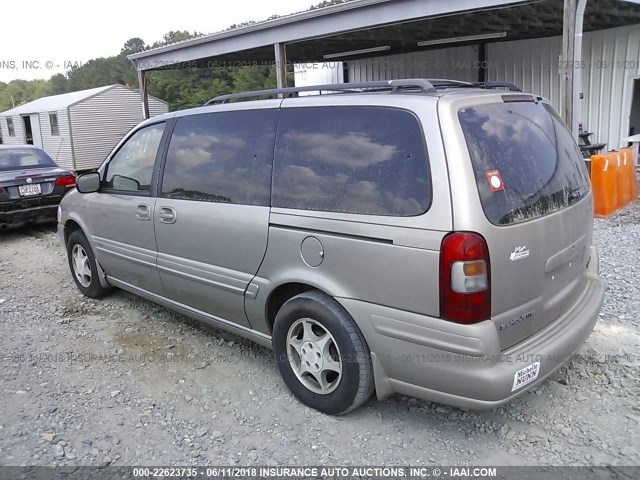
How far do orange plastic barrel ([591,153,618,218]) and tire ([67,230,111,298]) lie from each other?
20.9ft

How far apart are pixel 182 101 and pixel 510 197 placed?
125 ft

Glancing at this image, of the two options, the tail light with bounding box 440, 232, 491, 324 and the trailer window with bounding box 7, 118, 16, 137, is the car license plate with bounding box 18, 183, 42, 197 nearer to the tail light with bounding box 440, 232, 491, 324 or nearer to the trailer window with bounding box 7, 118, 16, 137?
the tail light with bounding box 440, 232, 491, 324

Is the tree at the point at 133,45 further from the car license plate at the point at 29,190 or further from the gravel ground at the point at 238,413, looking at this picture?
the gravel ground at the point at 238,413

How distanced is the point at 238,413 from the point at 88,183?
257 cm

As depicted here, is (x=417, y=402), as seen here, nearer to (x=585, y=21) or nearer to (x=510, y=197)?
(x=510, y=197)

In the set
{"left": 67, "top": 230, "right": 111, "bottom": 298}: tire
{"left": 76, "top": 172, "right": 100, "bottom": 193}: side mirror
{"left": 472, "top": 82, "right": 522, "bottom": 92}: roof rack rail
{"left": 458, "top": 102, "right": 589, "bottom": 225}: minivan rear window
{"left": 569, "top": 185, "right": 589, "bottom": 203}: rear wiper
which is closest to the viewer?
{"left": 458, "top": 102, "right": 589, "bottom": 225}: minivan rear window

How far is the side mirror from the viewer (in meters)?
4.59

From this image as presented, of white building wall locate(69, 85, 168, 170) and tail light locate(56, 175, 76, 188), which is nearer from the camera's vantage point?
tail light locate(56, 175, 76, 188)

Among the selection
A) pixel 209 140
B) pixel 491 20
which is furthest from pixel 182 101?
pixel 209 140

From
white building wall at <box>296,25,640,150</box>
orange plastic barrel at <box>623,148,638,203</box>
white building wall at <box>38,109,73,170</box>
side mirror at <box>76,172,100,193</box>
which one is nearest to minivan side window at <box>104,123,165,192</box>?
side mirror at <box>76,172,100,193</box>

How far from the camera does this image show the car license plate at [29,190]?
26.0 feet

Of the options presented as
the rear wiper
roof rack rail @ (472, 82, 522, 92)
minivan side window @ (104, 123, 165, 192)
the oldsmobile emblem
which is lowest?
the oldsmobile emblem

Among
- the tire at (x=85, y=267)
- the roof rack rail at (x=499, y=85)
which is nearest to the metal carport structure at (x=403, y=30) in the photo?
the roof rack rail at (x=499, y=85)

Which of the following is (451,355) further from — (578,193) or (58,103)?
(58,103)
